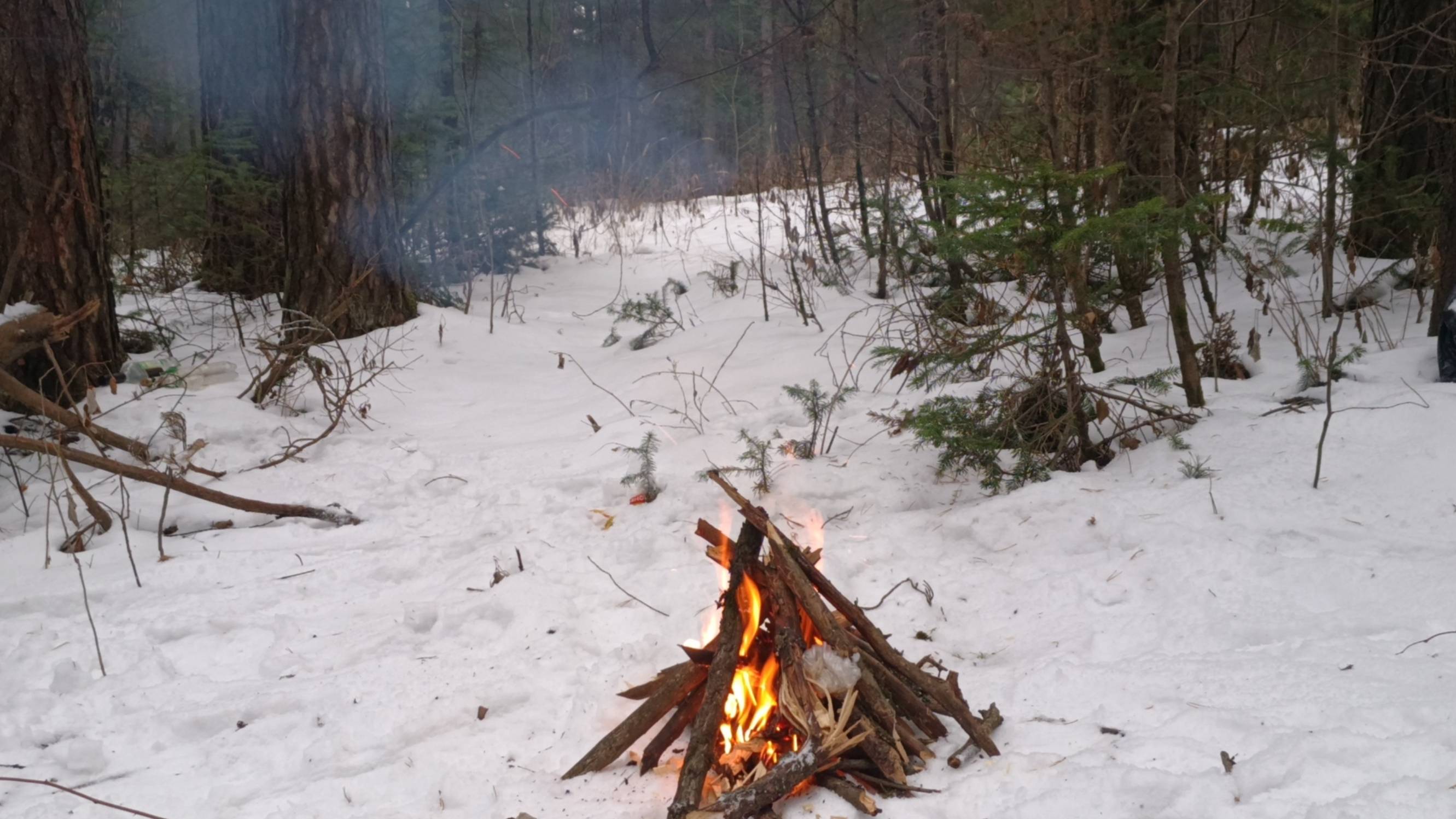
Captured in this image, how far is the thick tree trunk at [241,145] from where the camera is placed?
707cm

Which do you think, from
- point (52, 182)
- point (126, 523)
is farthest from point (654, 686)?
point (52, 182)

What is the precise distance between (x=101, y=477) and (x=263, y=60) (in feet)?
15.4

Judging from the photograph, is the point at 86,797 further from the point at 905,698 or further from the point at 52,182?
the point at 52,182

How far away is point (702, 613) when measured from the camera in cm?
305

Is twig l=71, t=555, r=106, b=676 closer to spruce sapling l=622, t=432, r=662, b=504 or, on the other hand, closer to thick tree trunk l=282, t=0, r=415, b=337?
spruce sapling l=622, t=432, r=662, b=504

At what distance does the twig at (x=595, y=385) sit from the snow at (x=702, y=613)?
0.26 metres

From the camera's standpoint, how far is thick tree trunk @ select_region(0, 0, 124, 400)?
4.54 m

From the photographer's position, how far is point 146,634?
2.96 meters

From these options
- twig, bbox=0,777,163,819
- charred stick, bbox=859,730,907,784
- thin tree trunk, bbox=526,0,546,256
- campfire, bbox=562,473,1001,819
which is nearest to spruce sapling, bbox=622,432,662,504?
campfire, bbox=562,473,1001,819

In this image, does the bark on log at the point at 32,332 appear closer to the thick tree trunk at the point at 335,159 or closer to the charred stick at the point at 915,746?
the thick tree trunk at the point at 335,159

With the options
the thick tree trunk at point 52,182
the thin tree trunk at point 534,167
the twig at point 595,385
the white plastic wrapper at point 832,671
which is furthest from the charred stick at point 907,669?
the thin tree trunk at point 534,167

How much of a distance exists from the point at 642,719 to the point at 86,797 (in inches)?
50.7

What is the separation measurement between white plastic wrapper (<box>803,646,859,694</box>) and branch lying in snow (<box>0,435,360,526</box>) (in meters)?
2.53

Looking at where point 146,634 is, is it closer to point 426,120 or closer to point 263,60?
point 263,60
